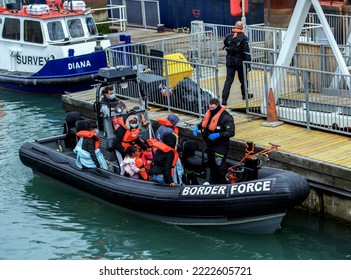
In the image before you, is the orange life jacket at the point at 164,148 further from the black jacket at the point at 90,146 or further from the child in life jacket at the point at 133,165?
the black jacket at the point at 90,146

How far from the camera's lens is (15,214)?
558 inches

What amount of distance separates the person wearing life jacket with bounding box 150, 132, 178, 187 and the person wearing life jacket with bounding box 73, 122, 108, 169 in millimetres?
1330

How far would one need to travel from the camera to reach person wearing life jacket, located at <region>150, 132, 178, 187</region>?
1266 centimetres

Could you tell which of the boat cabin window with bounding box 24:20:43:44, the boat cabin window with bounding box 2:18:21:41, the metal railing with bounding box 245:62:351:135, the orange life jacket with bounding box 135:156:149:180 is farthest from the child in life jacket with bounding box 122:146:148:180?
the boat cabin window with bounding box 2:18:21:41

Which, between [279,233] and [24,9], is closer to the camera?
[279,233]

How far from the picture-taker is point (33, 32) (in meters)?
23.8

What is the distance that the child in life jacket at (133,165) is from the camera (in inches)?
528

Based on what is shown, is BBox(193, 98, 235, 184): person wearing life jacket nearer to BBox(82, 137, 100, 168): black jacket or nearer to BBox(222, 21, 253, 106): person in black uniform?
BBox(82, 137, 100, 168): black jacket

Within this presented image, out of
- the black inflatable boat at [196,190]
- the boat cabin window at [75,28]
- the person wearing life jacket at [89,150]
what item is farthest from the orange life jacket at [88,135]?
the boat cabin window at [75,28]

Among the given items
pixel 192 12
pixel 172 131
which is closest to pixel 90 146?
pixel 172 131

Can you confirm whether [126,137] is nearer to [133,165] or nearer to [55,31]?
[133,165]

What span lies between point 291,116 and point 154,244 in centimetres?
366
